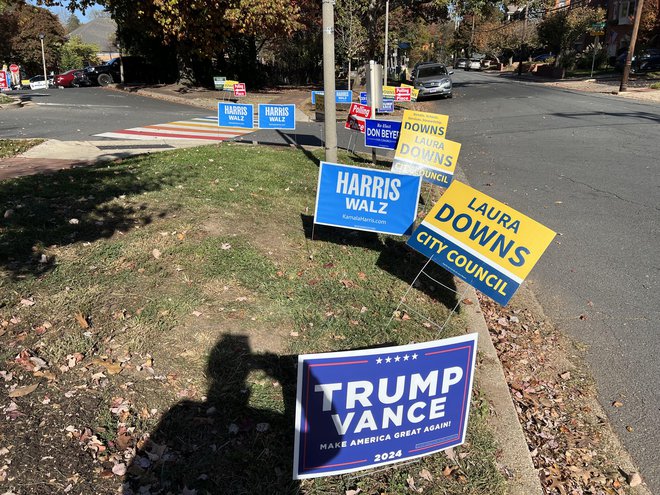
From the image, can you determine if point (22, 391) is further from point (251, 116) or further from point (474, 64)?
point (474, 64)

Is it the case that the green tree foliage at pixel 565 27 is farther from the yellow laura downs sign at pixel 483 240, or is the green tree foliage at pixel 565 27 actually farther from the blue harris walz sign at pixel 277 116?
the yellow laura downs sign at pixel 483 240

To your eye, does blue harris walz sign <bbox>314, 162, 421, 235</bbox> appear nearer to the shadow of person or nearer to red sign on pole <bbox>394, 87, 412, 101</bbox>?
the shadow of person

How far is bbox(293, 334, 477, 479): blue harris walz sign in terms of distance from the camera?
7.75ft

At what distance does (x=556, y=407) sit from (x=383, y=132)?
6.96 metres

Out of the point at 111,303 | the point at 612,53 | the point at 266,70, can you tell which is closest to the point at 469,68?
the point at 612,53

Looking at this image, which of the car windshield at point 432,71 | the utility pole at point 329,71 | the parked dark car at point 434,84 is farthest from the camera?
the car windshield at point 432,71

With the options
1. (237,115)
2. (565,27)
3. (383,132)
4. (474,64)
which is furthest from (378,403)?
(474,64)

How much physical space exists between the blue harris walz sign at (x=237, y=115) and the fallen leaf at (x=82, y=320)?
839 centimetres

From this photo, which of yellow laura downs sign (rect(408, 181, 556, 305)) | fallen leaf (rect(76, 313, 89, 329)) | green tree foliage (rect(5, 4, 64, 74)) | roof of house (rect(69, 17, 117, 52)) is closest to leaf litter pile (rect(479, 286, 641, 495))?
yellow laura downs sign (rect(408, 181, 556, 305))

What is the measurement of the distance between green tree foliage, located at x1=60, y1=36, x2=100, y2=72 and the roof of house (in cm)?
676

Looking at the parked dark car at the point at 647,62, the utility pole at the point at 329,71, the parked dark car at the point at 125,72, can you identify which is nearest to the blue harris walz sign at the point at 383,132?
the utility pole at the point at 329,71

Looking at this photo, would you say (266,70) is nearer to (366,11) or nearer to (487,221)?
(366,11)

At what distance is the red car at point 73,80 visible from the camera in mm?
36781

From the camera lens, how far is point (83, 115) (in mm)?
18578
